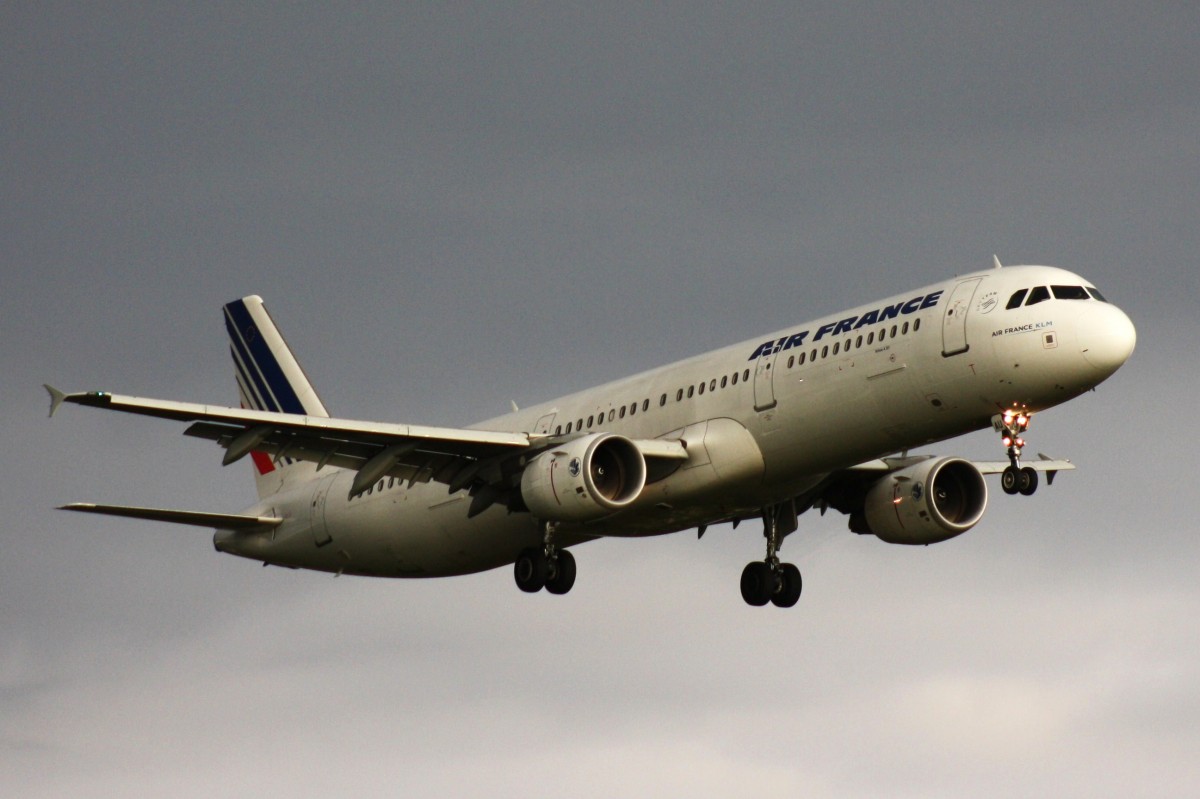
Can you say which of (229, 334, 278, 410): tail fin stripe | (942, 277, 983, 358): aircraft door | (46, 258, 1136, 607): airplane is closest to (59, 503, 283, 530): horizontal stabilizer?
(46, 258, 1136, 607): airplane

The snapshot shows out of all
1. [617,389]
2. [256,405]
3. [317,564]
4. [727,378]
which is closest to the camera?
[727,378]

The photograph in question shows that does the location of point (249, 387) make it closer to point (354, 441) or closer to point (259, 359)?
point (259, 359)

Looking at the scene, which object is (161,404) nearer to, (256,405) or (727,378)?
(727,378)

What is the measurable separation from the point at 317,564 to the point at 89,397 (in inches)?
707

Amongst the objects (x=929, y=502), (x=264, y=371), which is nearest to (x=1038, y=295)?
(x=929, y=502)

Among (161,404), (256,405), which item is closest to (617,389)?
(161,404)

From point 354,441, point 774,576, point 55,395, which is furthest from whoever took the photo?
point 774,576

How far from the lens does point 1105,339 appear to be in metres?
47.1

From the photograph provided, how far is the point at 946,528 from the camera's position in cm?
5669

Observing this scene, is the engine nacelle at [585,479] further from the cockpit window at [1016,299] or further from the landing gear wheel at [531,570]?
the cockpit window at [1016,299]

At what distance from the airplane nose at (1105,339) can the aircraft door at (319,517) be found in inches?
941

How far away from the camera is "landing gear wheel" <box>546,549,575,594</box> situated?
2138 inches

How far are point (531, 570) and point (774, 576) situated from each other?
25.7 ft

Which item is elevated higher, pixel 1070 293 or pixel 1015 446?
pixel 1070 293
